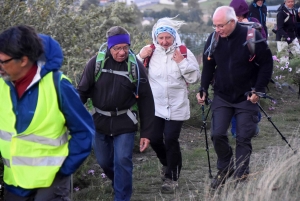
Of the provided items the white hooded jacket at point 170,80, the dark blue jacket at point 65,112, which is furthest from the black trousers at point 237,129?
the dark blue jacket at point 65,112

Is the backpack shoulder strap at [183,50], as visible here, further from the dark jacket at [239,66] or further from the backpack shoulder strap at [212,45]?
the dark jacket at [239,66]

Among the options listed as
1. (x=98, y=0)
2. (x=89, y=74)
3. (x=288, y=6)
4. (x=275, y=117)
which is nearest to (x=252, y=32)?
(x=89, y=74)

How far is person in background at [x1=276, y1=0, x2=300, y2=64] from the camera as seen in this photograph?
43.9 ft

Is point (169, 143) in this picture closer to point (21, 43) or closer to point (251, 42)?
point (251, 42)

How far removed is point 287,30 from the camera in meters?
13.9

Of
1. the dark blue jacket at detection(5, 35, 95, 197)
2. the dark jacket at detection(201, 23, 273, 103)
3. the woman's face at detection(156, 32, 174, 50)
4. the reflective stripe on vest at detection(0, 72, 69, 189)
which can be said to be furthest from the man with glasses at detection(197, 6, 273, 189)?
the reflective stripe on vest at detection(0, 72, 69, 189)

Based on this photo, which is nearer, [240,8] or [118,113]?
[118,113]

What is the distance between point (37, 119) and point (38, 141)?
0.45 ft

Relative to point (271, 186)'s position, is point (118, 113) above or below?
above

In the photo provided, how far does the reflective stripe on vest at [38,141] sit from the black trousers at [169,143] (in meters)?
2.92

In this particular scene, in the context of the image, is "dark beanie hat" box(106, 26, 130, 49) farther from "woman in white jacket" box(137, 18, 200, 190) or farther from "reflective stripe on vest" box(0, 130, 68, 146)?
"reflective stripe on vest" box(0, 130, 68, 146)

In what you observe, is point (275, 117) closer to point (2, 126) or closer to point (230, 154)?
point (230, 154)

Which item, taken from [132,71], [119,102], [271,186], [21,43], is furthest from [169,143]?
[21,43]

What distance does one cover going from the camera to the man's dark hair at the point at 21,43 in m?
3.68
